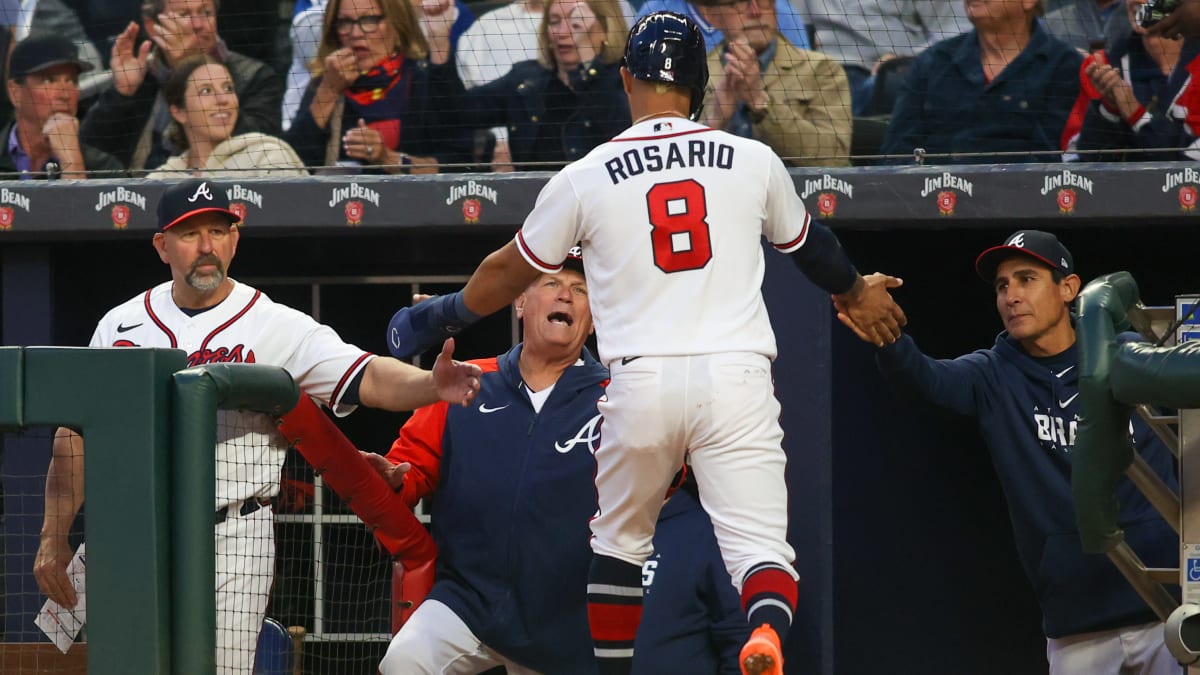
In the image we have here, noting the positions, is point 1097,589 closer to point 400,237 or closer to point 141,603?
point 141,603

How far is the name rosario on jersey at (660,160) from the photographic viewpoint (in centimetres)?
335

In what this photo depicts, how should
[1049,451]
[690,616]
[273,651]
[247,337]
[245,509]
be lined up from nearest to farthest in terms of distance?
[273,651] → [245,509] → [247,337] → [1049,451] → [690,616]

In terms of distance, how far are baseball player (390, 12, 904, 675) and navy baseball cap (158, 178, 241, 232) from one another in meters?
1.15

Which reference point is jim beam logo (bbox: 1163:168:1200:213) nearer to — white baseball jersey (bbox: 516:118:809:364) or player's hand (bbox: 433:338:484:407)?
white baseball jersey (bbox: 516:118:809:364)

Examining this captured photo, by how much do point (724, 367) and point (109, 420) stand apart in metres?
1.26

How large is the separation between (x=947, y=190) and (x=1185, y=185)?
30.6 inches

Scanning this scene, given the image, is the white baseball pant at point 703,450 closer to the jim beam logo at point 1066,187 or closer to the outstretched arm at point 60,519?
the outstretched arm at point 60,519

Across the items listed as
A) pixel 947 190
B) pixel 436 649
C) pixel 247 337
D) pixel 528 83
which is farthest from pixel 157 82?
pixel 436 649

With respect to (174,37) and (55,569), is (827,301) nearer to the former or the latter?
(55,569)

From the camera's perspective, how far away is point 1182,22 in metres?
5.58

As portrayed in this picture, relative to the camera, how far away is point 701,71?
347 centimetres

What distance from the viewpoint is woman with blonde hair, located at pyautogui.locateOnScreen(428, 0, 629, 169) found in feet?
19.6

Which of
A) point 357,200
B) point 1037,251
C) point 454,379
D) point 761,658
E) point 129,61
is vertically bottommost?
point 761,658

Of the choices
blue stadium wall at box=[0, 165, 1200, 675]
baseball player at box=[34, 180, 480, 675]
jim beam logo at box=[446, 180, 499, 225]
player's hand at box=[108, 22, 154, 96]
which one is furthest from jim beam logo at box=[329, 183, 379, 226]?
player's hand at box=[108, 22, 154, 96]
